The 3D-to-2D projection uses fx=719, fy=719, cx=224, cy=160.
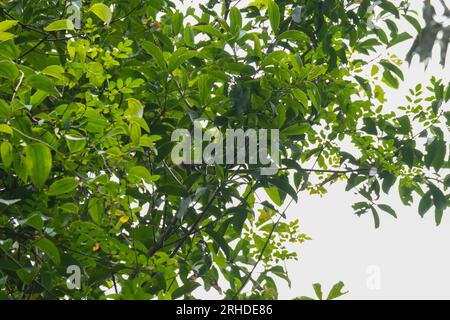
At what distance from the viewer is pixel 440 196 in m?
2.76

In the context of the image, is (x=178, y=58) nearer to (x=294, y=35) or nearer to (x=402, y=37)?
(x=294, y=35)

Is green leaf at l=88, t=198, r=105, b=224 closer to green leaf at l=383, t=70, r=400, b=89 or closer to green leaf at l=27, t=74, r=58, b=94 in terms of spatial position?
green leaf at l=27, t=74, r=58, b=94

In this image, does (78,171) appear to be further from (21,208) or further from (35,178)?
(35,178)

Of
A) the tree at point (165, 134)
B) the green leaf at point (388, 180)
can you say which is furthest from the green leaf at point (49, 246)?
the green leaf at point (388, 180)

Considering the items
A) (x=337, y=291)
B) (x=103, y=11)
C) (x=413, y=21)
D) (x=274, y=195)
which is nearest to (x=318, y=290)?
(x=337, y=291)

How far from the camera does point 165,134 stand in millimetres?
2498

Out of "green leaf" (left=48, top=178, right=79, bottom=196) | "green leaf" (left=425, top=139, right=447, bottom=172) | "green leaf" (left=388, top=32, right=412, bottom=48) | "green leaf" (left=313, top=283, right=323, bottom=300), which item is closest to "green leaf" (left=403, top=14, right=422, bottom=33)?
"green leaf" (left=388, top=32, right=412, bottom=48)

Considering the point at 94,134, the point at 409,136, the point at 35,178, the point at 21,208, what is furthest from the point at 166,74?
the point at 409,136

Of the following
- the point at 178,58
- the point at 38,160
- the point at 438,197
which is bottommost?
the point at 438,197

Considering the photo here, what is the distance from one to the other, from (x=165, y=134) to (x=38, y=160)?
0.85 metres

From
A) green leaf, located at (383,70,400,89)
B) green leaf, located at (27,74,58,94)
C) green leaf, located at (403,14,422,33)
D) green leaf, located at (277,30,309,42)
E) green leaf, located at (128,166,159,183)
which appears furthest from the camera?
green leaf, located at (383,70,400,89)

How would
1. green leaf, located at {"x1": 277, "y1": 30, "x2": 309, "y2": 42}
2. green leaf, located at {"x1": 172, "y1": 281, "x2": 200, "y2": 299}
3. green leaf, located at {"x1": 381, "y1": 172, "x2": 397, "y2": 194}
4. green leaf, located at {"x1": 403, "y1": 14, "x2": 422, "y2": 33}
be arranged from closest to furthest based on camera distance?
green leaf, located at {"x1": 172, "y1": 281, "x2": 200, "y2": 299}, green leaf, located at {"x1": 277, "y1": 30, "x2": 309, "y2": 42}, green leaf, located at {"x1": 381, "y1": 172, "x2": 397, "y2": 194}, green leaf, located at {"x1": 403, "y1": 14, "x2": 422, "y2": 33}

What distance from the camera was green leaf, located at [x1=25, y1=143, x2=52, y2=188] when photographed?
167cm
